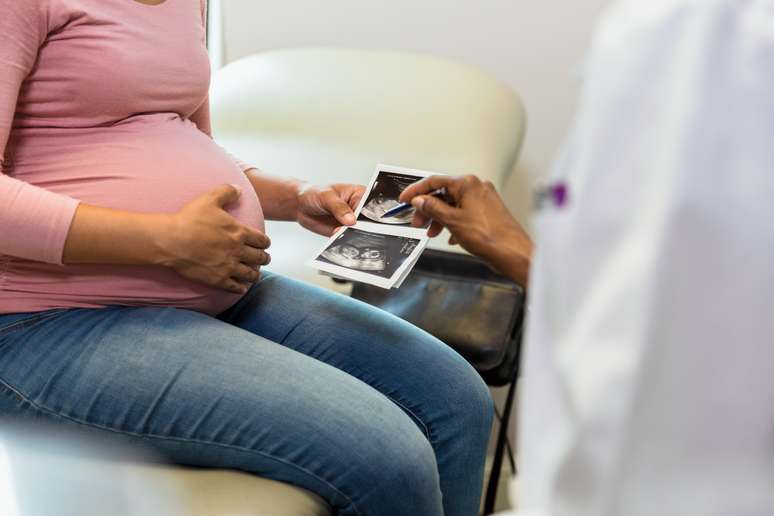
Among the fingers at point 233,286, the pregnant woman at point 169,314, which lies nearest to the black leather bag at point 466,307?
the pregnant woman at point 169,314

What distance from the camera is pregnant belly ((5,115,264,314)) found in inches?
39.8

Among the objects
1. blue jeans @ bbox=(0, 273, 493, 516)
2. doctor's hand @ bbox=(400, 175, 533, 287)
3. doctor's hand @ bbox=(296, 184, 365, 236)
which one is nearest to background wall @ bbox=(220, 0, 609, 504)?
doctor's hand @ bbox=(296, 184, 365, 236)

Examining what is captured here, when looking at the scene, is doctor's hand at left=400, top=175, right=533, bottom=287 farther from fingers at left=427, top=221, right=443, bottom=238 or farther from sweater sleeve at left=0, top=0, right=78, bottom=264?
sweater sleeve at left=0, top=0, right=78, bottom=264

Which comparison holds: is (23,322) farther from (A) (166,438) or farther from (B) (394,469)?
(B) (394,469)

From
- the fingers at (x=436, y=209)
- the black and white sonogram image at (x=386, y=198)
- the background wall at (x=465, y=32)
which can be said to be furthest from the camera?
the background wall at (x=465, y=32)

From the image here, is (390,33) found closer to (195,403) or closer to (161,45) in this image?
(161,45)

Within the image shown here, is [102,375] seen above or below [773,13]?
below

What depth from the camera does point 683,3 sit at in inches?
18.0

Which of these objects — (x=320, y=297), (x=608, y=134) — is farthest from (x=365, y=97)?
(x=608, y=134)

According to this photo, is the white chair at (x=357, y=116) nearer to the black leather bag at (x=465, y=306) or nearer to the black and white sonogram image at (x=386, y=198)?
the black leather bag at (x=465, y=306)

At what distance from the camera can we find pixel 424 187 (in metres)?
1.20

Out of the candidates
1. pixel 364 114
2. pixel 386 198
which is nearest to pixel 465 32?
pixel 364 114

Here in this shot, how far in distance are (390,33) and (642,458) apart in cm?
185

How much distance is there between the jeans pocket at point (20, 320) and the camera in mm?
992
